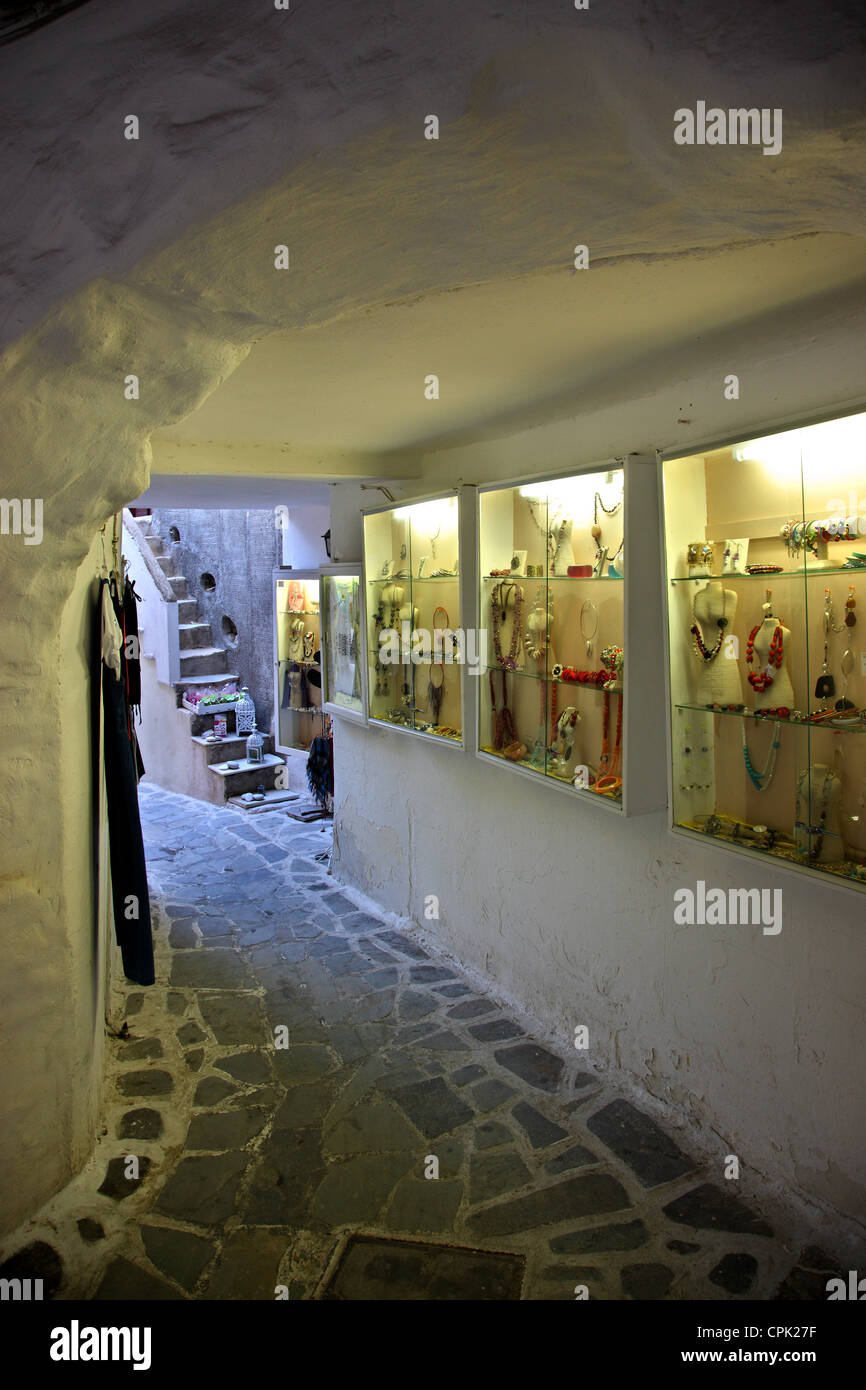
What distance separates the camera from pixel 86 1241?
2.97 metres

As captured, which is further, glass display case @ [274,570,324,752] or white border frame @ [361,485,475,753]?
glass display case @ [274,570,324,752]

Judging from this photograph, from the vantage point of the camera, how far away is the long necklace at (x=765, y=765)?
314cm

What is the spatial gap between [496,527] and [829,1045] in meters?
2.88

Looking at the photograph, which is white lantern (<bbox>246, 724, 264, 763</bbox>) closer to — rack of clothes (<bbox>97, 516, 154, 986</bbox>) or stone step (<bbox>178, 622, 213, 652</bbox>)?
stone step (<bbox>178, 622, 213, 652</bbox>)

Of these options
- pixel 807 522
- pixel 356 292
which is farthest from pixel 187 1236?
pixel 807 522

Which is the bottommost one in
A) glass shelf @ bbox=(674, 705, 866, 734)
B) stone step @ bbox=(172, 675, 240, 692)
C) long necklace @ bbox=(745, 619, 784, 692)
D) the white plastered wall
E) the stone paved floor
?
the stone paved floor

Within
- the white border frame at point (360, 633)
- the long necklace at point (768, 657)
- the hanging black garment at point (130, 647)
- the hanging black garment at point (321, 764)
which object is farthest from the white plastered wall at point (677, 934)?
the hanging black garment at point (321, 764)

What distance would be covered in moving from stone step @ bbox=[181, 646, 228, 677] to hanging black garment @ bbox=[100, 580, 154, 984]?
7.31 metres

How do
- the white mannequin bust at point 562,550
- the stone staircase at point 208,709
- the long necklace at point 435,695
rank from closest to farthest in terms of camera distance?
the white mannequin bust at point 562,550, the long necklace at point 435,695, the stone staircase at point 208,709

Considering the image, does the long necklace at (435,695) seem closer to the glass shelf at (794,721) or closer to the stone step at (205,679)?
the glass shelf at (794,721)

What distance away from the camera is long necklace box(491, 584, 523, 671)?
446 centimetres

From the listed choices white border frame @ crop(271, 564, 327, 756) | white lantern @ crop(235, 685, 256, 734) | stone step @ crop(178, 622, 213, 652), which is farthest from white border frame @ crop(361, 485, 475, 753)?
stone step @ crop(178, 622, 213, 652)

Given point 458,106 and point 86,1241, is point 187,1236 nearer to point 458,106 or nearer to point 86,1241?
point 86,1241

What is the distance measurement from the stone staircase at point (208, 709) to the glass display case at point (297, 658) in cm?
38
